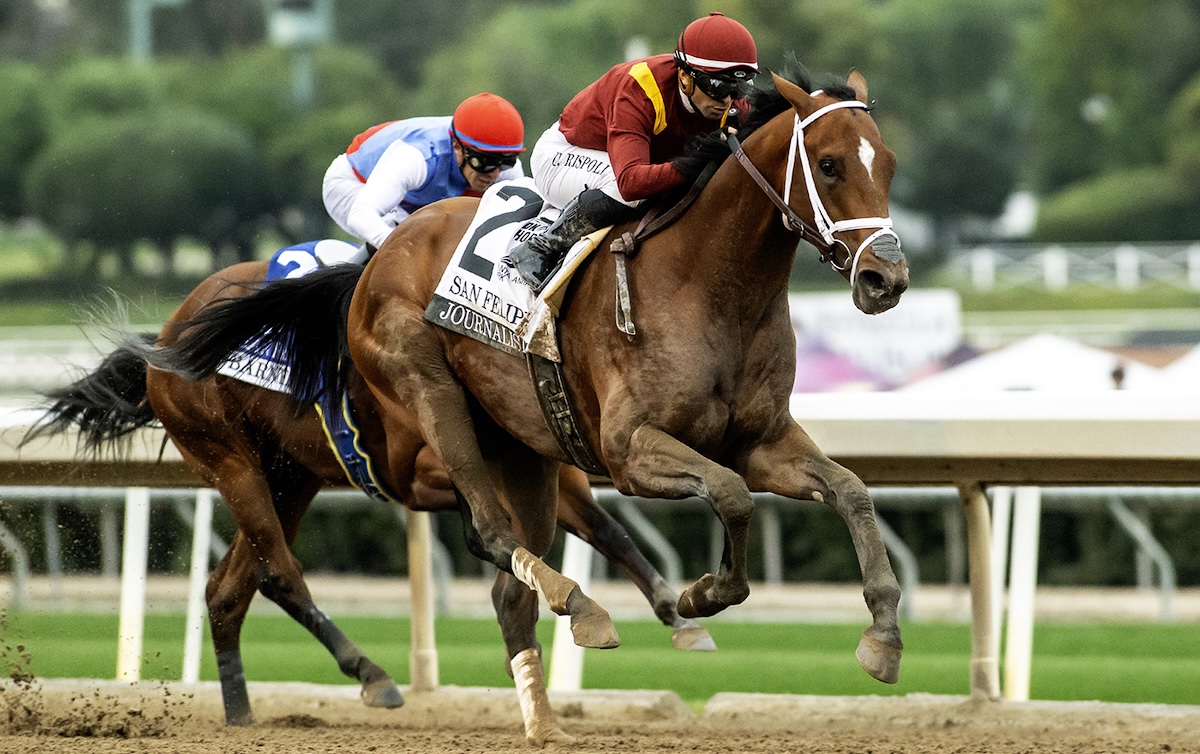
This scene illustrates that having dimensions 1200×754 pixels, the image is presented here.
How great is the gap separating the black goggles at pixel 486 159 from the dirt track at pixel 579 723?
5.67 feet

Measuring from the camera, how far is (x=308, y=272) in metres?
5.69

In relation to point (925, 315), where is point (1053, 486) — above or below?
below

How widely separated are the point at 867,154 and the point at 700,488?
2.88 ft

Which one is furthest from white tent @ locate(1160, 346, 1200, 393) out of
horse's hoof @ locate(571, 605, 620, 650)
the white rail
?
horse's hoof @ locate(571, 605, 620, 650)

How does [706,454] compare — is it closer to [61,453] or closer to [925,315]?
[61,453]

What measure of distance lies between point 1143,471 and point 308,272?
273 centimetres

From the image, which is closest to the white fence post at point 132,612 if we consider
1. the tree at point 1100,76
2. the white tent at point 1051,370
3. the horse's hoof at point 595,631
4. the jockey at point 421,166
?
the jockey at point 421,166

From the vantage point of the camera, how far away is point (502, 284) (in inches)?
185

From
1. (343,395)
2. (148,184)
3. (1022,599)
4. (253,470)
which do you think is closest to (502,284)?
(343,395)

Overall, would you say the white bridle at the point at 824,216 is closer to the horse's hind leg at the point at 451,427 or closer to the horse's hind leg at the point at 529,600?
the horse's hind leg at the point at 529,600

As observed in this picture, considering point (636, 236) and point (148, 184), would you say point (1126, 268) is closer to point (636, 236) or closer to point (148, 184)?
point (148, 184)

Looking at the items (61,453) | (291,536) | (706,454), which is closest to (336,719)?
(291,536)

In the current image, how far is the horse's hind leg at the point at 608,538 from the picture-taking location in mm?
5367

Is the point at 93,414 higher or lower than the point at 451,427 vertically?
higher
